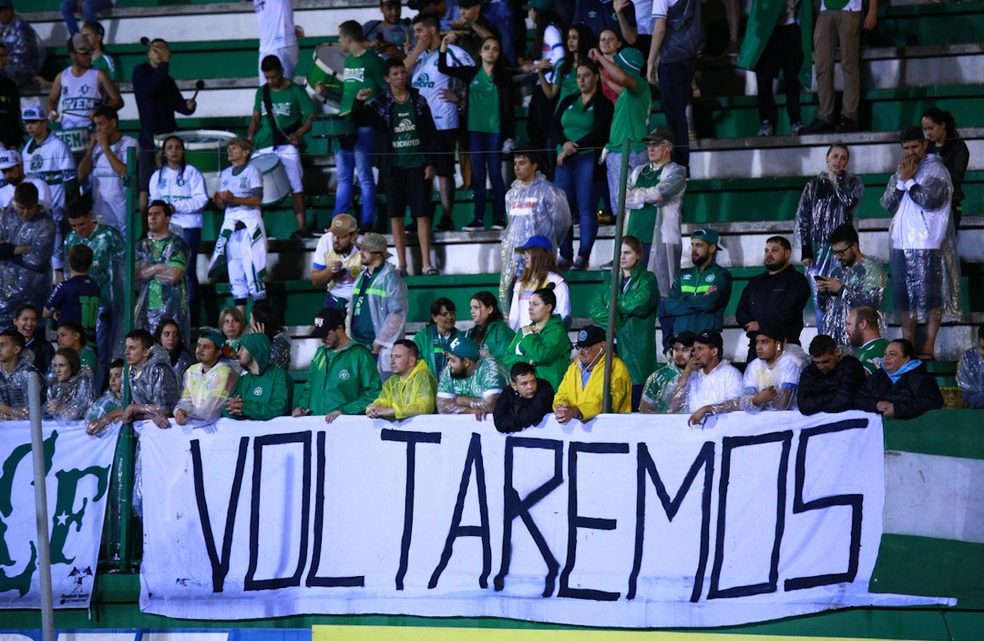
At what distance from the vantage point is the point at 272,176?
1576 centimetres

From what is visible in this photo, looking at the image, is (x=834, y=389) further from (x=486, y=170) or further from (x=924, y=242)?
(x=486, y=170)

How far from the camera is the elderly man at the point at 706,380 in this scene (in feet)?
36.3

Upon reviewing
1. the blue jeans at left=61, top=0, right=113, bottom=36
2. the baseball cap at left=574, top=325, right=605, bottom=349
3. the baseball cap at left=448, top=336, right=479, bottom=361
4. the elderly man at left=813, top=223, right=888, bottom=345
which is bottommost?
the baseball cap at left=448, top=336, right=479, bottom=361

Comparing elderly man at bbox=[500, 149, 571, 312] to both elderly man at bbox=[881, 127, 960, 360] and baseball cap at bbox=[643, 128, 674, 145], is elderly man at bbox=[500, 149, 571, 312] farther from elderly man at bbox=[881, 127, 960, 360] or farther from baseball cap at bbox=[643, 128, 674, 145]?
elderly man at bbox=[881, 127, 960, 360]

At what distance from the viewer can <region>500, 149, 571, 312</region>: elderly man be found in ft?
44.8

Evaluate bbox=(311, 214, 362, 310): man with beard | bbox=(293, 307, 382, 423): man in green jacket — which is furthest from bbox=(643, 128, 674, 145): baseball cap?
bbox=(293, 307, 382, 423): man in green jacket

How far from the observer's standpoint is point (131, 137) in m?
17.5

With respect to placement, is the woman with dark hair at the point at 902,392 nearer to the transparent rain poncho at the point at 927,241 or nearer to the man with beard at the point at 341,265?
the transparent rain poncho at the point at 927,241

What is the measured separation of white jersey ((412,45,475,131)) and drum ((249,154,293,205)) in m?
1.46

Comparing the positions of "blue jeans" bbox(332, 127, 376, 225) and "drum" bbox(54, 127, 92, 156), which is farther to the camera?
"drum" bbox(54, 127, 92, 156)

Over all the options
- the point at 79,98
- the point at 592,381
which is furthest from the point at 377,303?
the point at 79,98

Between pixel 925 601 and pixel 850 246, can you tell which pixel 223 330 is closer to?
pixel 850 246

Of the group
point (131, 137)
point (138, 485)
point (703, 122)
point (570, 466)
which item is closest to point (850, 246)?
point (570, 466)

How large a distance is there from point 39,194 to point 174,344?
11.0 ft
